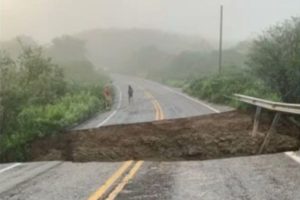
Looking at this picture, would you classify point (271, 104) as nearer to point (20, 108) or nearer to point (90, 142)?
point (90, 142)

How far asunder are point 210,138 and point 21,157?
5.63 m

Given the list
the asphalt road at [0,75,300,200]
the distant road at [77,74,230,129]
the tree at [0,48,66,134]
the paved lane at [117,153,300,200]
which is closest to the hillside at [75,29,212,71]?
the tree at [0,48,66,134]

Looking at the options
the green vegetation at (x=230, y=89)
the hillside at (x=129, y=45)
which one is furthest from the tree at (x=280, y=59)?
the hillside at (x=129, y=45)

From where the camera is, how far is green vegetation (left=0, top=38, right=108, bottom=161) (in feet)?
59.6

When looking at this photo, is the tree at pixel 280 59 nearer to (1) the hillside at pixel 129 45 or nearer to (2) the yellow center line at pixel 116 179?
(2) the yellow center line at pixel 116 179

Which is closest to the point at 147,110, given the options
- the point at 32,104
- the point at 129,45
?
the point at 32,104

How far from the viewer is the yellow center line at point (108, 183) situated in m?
8.80

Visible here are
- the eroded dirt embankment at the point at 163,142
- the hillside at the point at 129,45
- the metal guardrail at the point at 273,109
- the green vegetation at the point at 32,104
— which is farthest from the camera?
the hillside at the point at 129,45

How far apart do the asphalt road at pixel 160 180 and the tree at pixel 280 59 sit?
22.8 metres

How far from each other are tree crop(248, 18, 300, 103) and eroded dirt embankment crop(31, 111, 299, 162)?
18122mm

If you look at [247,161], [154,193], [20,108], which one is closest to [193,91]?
[20,108]

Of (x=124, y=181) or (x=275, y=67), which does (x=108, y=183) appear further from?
(x=275, y=67)

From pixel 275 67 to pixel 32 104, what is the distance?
15719 millimetres

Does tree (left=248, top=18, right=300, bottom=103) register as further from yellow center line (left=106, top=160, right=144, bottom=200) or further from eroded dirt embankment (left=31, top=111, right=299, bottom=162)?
yellow center line (left=106, top=160, right=144, bottom=200)
